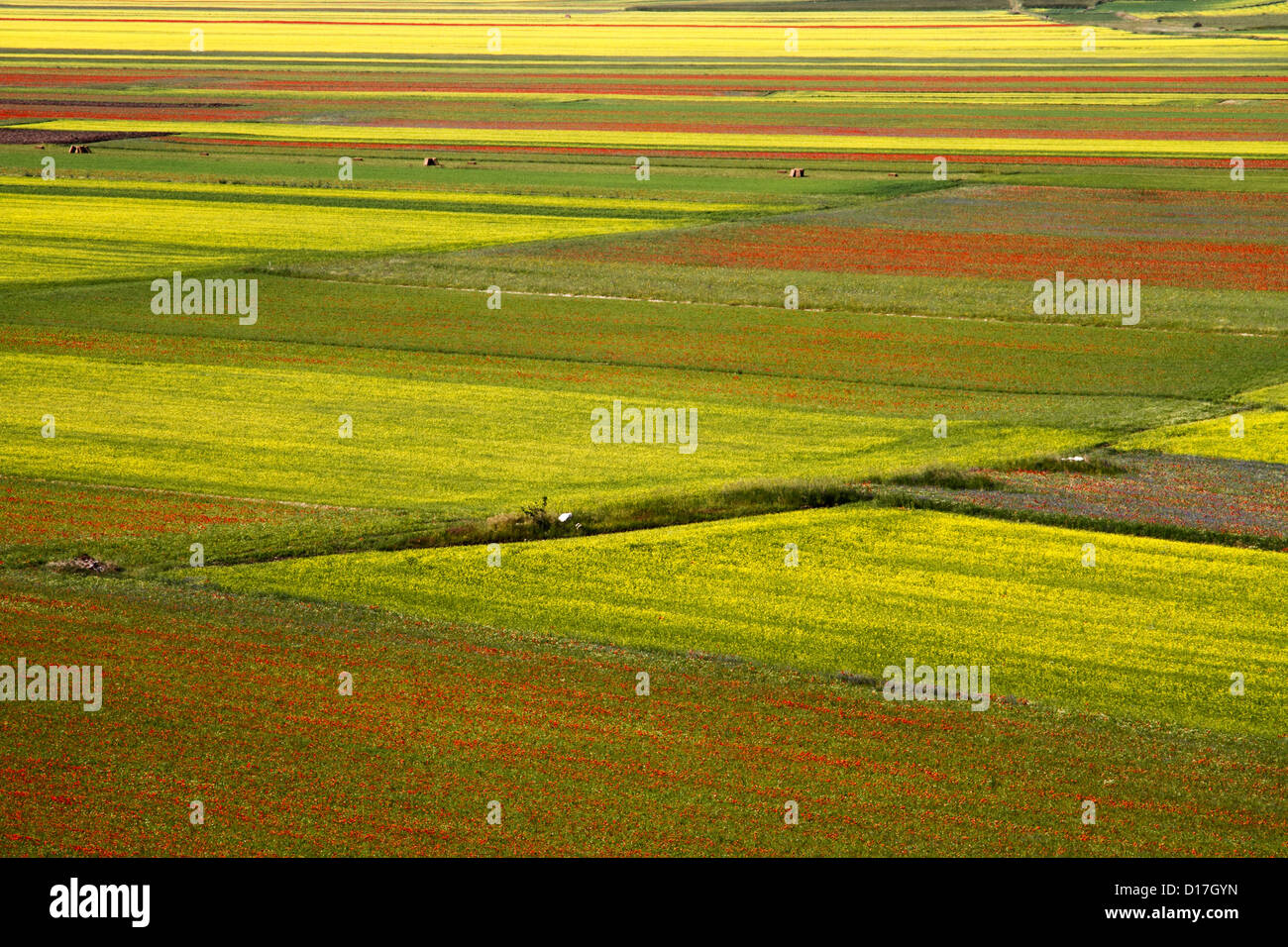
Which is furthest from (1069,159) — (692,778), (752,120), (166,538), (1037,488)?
(692,778)

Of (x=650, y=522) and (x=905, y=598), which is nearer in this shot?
(x=905, y=598)

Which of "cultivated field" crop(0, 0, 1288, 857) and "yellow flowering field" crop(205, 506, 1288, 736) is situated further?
"yellow flowering field" crop(205, 506, 1288, 736)

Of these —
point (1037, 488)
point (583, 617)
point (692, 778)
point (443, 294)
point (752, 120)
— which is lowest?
point (692, 778)

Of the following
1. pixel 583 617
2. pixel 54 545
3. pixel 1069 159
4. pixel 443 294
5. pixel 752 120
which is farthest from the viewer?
pixel 752 120

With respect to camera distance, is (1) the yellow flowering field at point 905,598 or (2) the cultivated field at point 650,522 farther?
(1) the yellow flowering field at point 905,598

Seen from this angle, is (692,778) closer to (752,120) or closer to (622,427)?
(622,427)

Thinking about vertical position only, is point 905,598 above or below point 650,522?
below

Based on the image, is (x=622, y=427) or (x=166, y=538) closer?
(x=166, y=538)

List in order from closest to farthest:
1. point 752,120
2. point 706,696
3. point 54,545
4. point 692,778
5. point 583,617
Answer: point 692,778, point 706,696, point 583,617, point 54,545, point 752,120
